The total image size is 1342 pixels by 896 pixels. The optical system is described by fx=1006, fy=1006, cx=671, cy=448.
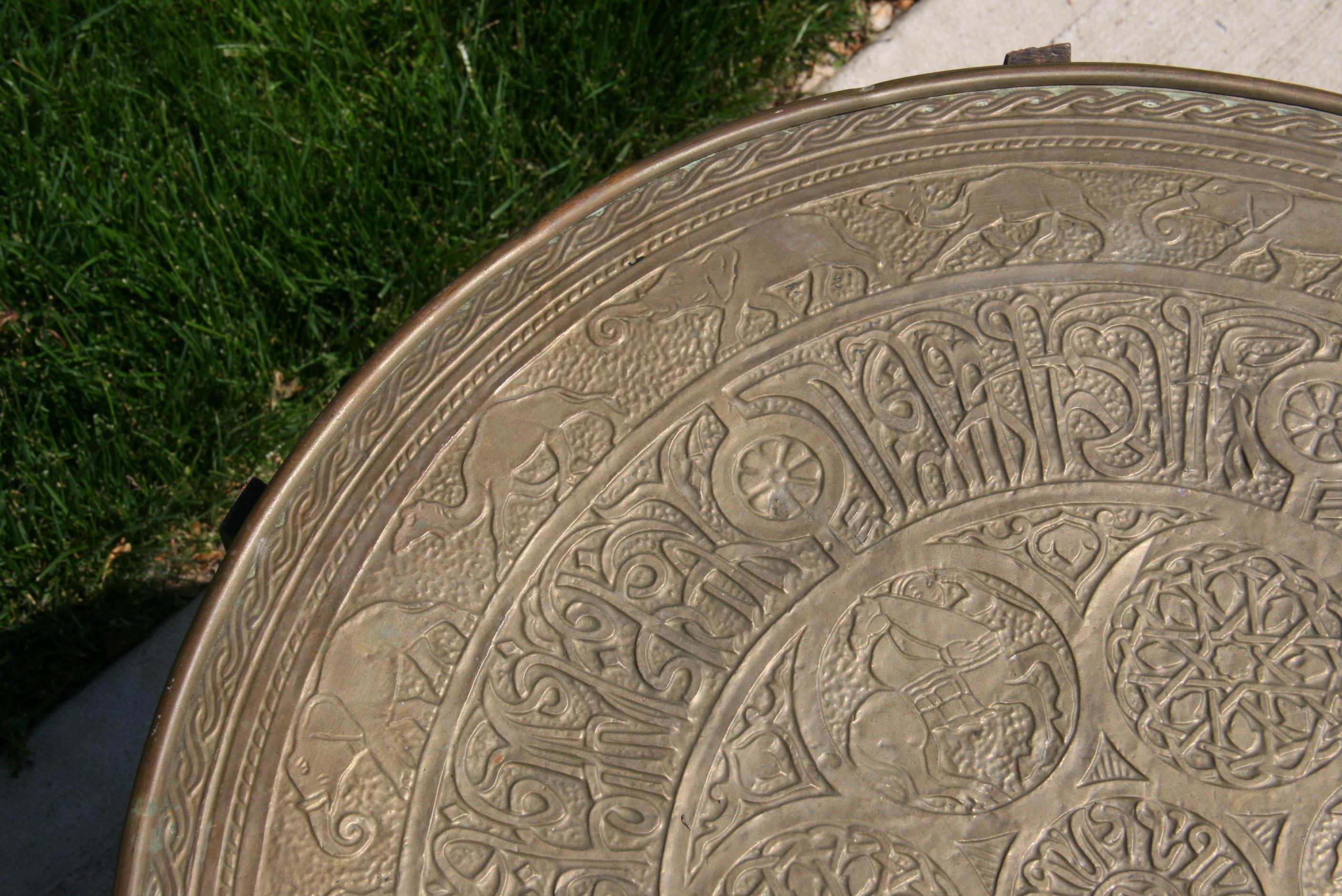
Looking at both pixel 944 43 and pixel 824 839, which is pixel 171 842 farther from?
pixel 944 43

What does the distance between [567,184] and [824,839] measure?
168cm

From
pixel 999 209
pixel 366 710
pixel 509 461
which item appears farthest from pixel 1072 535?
pixel 366 710

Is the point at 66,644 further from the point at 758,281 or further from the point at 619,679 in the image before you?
the point at 758,281

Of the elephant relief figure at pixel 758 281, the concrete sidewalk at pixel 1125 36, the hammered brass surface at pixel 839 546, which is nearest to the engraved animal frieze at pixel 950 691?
the hammered brass surface at pixel 839 546

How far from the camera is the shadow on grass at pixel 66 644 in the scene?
1.97 m

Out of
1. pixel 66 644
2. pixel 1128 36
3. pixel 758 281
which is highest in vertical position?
pixel 1128 36

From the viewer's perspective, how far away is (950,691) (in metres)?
1.28

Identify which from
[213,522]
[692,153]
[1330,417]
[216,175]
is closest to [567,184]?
[216,175]

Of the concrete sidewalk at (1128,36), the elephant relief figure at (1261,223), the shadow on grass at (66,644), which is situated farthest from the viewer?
the concrete sidewalk at (1128,36)

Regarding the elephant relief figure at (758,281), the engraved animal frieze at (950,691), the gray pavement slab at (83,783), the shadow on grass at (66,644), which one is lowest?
the gray pavement slab at (83,783)

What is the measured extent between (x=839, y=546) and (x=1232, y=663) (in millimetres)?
508

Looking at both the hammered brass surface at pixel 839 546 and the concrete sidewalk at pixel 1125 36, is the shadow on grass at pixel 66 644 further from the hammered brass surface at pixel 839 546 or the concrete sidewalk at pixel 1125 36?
the concrete sidewalk at pixel 1125 36

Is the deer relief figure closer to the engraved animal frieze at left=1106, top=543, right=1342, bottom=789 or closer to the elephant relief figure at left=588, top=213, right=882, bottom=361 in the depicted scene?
the elephant relief figure at left=588, top=213, right=882, bottom=361

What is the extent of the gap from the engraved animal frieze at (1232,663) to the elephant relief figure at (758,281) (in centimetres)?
57
